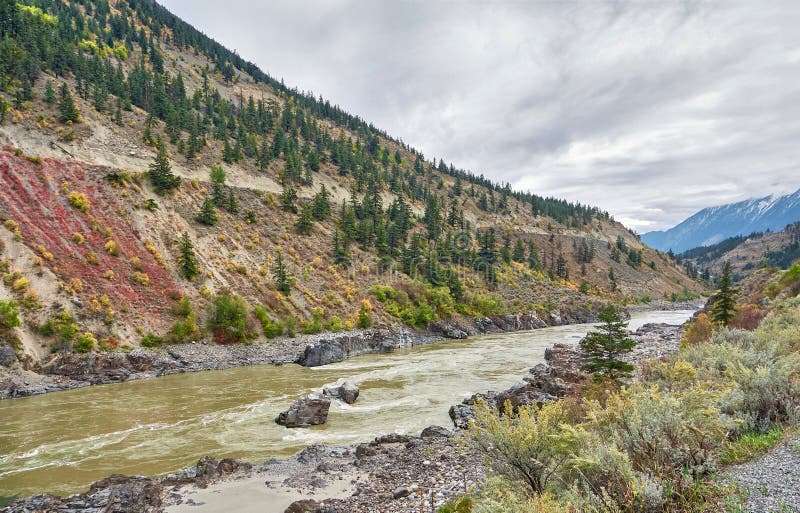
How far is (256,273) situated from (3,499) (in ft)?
129

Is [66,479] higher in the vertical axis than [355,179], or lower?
lower

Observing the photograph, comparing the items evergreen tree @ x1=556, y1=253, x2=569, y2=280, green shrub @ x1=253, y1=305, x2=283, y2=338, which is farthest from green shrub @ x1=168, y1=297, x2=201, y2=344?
evergreen tree @ x1=556, y1=253, x2=569, y2=280

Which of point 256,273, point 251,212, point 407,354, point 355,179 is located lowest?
point 407,354

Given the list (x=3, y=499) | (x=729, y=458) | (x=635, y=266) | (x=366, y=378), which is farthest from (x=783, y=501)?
(x=635, y=266)

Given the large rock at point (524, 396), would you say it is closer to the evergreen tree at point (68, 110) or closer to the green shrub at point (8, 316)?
the green shrub at point (8, 316)

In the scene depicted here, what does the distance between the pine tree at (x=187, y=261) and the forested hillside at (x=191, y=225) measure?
0.16 m

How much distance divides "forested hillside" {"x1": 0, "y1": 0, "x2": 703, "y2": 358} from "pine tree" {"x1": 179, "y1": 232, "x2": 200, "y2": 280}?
16 cm

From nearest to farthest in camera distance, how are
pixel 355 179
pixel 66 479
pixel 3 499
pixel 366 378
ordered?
pixel 3 499
pixel 66 479
pixel 366 378
pixel 355 179

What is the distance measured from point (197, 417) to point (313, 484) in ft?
39.2

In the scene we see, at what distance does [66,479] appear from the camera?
13.8 meters

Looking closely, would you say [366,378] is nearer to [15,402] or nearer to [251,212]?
[15,402]

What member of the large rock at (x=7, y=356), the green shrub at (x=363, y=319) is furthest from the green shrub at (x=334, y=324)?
the large rock at (x=7, y=356)

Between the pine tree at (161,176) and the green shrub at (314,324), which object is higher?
the pine tree at (161,176)

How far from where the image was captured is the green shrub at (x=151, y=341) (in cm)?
3331
